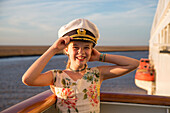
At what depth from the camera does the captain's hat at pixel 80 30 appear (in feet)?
5.04

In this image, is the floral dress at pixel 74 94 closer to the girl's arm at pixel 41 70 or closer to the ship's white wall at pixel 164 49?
the girl's arm at pixel 41 70

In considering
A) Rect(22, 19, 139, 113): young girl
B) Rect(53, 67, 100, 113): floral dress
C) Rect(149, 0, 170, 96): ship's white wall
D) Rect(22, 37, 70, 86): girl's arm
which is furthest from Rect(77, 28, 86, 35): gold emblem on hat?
Rect(149, 0, 170, 96): ship's white wall

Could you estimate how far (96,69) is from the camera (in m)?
1.70

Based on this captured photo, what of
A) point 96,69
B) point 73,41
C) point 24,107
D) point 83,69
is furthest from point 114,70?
point 24,107

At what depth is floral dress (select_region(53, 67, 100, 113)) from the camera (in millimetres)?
1528

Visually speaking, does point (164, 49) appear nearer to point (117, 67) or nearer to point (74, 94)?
point (117, 67)

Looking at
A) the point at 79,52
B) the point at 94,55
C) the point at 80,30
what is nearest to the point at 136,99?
the point at 94,55

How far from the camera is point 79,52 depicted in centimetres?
153

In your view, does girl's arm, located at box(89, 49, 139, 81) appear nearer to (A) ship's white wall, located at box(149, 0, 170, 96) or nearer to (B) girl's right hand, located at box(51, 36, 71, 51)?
(B) girl's right hand, located at box(51, 36, 71, 51)

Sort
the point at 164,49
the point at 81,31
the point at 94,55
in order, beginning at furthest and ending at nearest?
1. the point at 164,49
2. the point at 94,55
3. the point at 81,31

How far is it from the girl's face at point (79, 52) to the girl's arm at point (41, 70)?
0.22 ft

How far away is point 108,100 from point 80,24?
2.49 ft

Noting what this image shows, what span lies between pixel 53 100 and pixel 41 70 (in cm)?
33

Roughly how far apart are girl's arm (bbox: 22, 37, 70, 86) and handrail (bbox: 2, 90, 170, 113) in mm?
143
